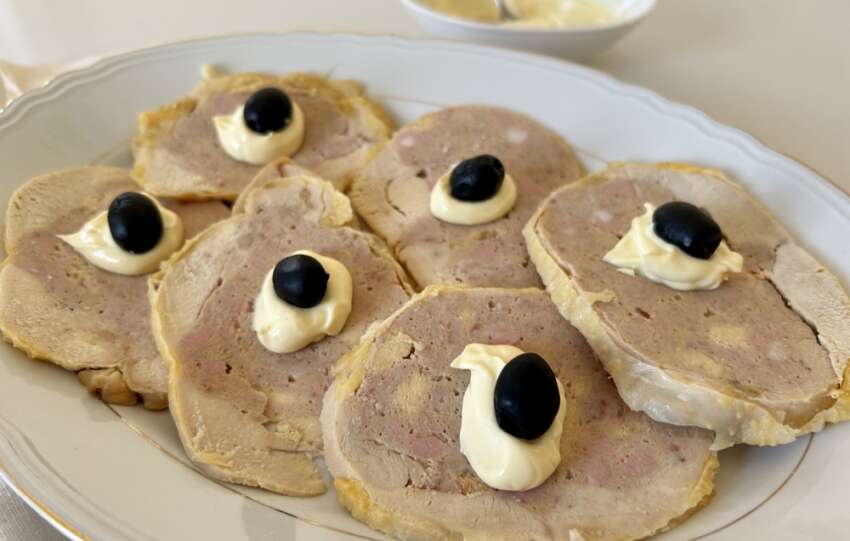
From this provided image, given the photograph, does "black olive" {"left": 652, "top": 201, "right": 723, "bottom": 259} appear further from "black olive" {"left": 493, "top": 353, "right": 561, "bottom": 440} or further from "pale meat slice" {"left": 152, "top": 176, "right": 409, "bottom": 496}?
"pale meat slice" {"left": 152, "top": 176, "right": 409, "bottom": 496}

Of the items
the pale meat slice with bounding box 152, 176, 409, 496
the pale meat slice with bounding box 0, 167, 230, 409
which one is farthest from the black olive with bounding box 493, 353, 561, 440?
the pale meat slice with bounding box 0, 167, 230, 409

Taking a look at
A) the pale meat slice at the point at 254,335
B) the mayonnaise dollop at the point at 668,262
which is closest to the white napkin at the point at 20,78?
the pale meat slice at the point at 254,335

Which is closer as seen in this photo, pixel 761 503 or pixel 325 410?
pixel 761 503

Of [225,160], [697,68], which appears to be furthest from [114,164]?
[697,68]

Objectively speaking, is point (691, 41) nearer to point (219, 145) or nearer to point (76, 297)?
point (219, 145)

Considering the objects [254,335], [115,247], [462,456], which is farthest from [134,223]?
[462,456]

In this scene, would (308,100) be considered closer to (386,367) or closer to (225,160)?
(225,160)

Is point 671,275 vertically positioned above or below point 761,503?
above
